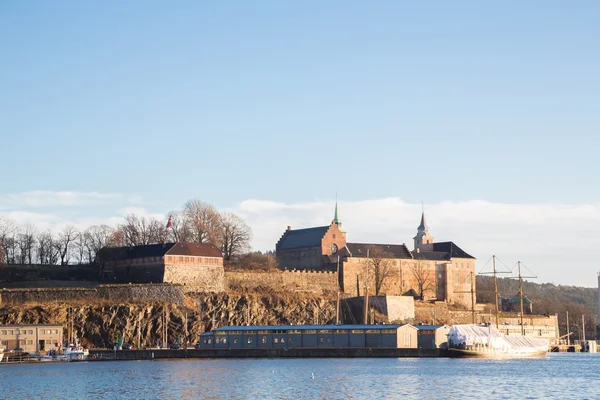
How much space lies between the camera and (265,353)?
10831 centimetres

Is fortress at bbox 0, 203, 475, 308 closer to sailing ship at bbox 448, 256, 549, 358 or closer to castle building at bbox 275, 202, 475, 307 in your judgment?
castle building at bbox 275, 202, 475, 307

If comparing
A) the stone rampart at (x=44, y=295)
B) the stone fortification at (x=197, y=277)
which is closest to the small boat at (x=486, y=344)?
the stone fortification at (x=197, y=277)

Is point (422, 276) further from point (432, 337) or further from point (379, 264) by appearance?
point (432, 337)

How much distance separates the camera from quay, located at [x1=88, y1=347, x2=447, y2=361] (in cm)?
10375

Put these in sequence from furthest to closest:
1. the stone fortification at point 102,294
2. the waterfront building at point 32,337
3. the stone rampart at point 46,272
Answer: the stone rampart at point 46,272 < the stone fortification at point 102,294 < the waterfront building at point 32,337

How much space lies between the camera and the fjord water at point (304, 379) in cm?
6625

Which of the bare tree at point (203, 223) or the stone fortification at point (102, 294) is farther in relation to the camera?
the bare tree at point (203, 223)

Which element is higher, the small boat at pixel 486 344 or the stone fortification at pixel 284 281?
the stone fortification at pixel 284 281

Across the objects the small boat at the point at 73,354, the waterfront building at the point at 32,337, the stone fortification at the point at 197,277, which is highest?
the stone fortification at the point at 197,277

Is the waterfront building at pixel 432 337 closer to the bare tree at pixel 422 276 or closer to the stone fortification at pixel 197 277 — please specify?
the stone fortification at pixel 197 277

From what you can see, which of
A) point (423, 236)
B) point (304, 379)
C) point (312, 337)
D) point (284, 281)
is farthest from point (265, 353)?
point (423, 236)

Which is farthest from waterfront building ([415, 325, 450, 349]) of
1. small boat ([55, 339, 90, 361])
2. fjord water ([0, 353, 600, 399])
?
small boat ([55, 339, 90, 361])

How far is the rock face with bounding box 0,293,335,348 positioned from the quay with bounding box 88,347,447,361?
3.27 meters

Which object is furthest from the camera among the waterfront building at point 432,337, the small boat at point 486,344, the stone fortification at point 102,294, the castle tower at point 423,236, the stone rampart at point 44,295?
the castle tower at point 423,236
